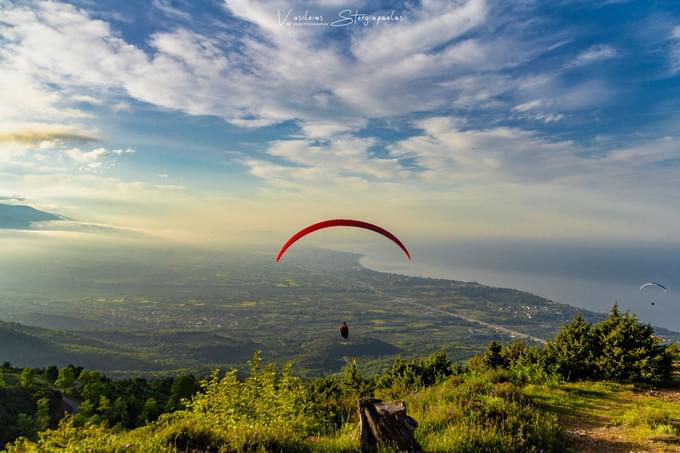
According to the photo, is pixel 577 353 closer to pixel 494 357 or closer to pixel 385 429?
pixel 494 357

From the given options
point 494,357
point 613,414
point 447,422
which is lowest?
point 494,357

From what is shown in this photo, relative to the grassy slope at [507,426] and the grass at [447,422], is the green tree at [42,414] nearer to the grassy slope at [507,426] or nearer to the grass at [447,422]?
the grass at [447,422]

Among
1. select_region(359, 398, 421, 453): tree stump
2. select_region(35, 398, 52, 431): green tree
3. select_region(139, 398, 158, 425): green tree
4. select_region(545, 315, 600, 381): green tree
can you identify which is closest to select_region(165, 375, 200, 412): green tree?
select_region(139, 398, 158, 425): green tree

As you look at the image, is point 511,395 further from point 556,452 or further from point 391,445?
Result: point 391,445

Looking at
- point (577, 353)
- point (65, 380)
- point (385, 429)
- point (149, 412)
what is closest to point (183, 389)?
point (149, 412)

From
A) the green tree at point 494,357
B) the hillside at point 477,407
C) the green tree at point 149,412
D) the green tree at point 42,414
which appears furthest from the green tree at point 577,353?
the green tree at point 42,414

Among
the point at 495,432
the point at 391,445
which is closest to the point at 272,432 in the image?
the point at 391,445

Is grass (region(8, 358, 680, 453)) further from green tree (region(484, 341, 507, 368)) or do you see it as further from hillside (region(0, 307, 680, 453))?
green tree (region(484, 341, 507, 368))
